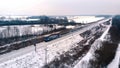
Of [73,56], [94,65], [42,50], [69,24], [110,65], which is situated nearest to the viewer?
[94,65]

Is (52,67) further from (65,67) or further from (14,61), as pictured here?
(14,61)

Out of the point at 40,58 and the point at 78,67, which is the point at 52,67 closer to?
the point at 78,67

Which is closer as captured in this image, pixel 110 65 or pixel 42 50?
pixel 110 65

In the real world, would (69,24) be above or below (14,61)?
below

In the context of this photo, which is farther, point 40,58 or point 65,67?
point 40,58

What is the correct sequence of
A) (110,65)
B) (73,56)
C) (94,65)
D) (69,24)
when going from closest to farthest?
(94,65) → (110,65) → (73,56) → (69,24)

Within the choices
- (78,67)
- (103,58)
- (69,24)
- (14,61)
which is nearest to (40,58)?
(14,61)

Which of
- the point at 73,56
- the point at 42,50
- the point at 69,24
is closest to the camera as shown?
the point at 73,56

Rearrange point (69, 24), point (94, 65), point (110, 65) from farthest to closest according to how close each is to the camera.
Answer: point (69, 24) → point (110, 65) → point (94, 65)

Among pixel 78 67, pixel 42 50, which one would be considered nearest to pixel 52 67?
pixel 78 67

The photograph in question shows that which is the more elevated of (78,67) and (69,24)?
(78,67)
